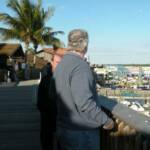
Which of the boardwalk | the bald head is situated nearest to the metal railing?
the bald head

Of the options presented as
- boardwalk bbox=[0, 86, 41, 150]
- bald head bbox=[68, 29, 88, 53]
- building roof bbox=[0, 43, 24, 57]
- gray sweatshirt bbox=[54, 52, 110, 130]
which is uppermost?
bald head bbox=[68, 29, 88, 53]

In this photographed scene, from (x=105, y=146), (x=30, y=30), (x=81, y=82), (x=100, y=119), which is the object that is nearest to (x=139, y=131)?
(x=100, y=119)

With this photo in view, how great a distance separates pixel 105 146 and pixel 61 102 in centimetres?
152

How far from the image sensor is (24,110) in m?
15.9

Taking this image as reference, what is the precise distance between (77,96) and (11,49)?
49382mm

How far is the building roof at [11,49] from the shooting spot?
52.0 meters

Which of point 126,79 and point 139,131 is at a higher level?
point 139,131

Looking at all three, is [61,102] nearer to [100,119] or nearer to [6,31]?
[100,119]

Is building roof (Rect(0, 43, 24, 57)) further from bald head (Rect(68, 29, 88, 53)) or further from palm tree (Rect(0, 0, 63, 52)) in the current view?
bald head (Rect(68, 29, 88, 53))

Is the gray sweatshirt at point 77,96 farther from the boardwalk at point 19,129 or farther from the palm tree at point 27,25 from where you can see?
the palm tree at point 27,25

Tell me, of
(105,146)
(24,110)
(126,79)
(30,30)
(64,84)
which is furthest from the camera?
(126,79)

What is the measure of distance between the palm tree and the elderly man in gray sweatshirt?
46.8 meters

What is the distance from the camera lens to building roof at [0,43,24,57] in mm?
52037

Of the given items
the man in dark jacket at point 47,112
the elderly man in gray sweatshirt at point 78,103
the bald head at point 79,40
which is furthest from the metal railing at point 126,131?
the man in dark jacket at point 47,112
